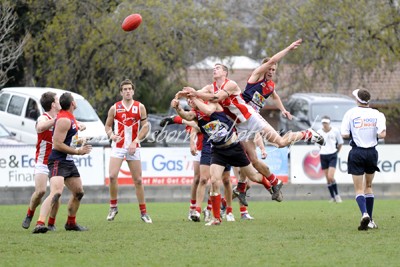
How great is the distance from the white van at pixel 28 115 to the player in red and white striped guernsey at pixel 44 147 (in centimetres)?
1353

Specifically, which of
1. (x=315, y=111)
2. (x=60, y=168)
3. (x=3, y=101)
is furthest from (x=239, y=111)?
(x=315, y=111)

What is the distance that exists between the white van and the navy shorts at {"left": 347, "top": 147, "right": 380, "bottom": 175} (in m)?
15.1

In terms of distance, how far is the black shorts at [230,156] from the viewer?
14.8 metres

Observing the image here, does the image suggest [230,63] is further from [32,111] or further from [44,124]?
[44,124]

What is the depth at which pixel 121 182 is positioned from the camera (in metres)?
25.5

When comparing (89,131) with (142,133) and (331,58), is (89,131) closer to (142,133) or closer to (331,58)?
(142,133)

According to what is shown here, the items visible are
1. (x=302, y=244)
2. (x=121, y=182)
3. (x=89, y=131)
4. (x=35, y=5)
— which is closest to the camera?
(x=302, y=244)

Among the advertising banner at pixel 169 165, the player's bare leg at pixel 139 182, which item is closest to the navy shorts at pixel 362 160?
the player's bare leg at pixel 139 182

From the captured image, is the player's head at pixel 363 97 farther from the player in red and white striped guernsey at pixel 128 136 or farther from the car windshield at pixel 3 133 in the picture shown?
the car windshield at pixel 3 133

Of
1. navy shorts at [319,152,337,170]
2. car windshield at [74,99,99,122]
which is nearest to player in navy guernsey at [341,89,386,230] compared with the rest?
navy shorts at [319,152,337,170]

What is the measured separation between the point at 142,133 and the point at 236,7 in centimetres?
3430

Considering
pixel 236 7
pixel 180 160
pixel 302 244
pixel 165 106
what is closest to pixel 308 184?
pixel 180 160

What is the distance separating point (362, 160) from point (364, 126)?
0.49m

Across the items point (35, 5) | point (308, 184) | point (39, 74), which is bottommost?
point (308, 184)
